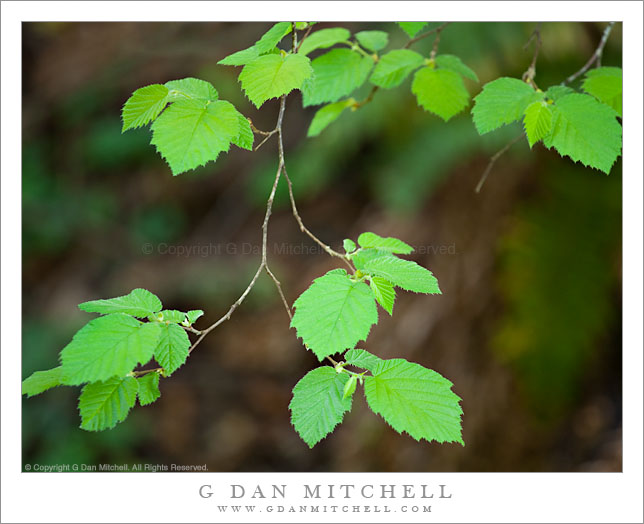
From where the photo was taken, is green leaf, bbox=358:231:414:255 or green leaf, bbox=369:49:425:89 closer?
green leaf, bbox=358:231:414:255

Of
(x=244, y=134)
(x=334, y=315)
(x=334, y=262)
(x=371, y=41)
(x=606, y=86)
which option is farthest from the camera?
(x=334, y=262)

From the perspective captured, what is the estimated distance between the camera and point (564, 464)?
2361 mm

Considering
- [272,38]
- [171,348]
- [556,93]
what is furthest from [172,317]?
[556,93]

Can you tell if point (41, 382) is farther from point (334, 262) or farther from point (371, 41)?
point (334, 262)

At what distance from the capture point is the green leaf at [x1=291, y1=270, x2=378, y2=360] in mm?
572

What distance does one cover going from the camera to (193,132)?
2.11 feet

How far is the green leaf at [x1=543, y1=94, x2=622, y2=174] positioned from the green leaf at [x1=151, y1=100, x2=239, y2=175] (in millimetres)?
451

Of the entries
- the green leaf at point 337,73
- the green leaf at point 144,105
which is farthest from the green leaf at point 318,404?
the green leaf at point 337,73

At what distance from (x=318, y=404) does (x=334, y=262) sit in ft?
5.85

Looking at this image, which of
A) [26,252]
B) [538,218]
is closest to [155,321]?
[538,218]

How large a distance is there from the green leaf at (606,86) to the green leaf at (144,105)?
654 millimetres

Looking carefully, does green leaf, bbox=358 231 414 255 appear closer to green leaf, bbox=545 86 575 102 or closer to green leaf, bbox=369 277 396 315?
green leaf, bbox=369 277 396 315

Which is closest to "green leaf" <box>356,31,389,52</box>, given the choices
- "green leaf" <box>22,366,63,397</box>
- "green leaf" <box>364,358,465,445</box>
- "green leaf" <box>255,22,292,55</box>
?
"green leaf" <box>255,22,292,55</box>

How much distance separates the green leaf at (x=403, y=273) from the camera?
62 cm
